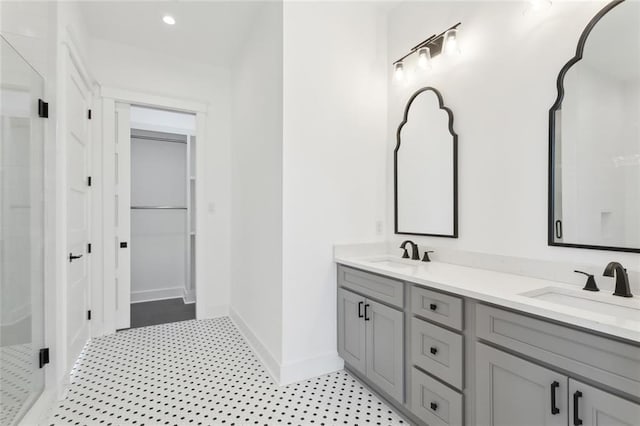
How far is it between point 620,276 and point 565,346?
485 millimetres

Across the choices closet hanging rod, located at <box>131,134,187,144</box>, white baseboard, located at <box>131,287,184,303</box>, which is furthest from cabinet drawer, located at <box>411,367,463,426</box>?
closet hanging rod, located at <box>131,134,187,144</box>

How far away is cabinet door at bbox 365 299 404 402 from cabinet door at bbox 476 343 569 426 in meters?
0.48

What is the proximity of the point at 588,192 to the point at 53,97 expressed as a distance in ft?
10.0

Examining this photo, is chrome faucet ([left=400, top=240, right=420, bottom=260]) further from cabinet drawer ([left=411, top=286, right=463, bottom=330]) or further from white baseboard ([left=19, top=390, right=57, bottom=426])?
white baseboard ([left=19, top=390, right=57, bottom=426])

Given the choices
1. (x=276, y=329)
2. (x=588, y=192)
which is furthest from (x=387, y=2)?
(x=276, y=329)

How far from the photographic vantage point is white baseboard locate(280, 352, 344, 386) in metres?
2.16

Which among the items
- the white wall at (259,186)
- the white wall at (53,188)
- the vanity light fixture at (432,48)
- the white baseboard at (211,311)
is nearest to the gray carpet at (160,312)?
the white baseboard at (211,311)

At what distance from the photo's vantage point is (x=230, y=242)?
142 inches

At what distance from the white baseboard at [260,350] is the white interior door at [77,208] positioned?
52.0 inches

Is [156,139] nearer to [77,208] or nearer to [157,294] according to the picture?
[77,208]

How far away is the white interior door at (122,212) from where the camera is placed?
10.3 ft

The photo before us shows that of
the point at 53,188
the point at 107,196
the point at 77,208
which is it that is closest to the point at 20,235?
the point at 53,188

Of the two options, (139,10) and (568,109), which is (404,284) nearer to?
→ (568,109)

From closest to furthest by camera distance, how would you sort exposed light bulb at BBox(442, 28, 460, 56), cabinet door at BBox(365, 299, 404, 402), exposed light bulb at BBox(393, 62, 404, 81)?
cabinet door at BBox(365, 299, 404, 402) → exposed light bulb at BBox(442, 28, 460, 56) → exposed light bulb at BBox(393, 62, 404, 81)
